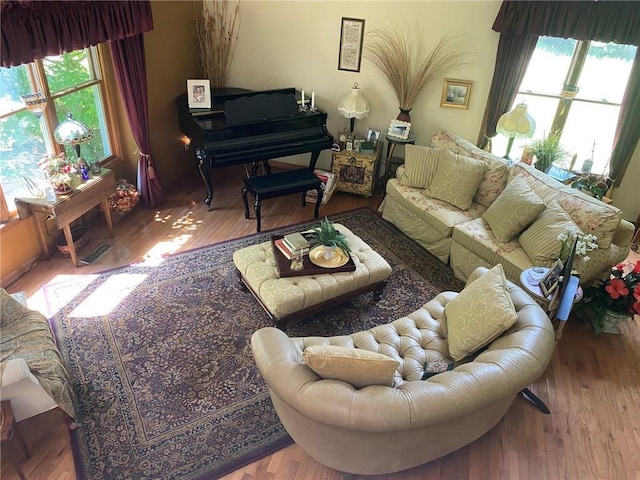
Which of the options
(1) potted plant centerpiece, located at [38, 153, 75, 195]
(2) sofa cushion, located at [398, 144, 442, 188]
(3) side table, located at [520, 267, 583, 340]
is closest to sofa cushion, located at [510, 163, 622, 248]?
(3) side table, located at [520, 267, 583, 340]

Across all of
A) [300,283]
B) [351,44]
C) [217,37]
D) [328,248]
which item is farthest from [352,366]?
[217,37]

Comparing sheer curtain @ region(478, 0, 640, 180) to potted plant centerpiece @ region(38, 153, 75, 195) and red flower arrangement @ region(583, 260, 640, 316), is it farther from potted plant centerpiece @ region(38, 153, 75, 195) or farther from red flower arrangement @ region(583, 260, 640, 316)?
potted plant centerpiece @ region(38, 153, 75, 195)

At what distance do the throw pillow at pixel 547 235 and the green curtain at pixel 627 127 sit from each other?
1496 millimetres

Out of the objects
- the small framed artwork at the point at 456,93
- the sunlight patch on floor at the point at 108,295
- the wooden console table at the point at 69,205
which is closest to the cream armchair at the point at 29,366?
the sunlight patch on floor at the point at 108,295

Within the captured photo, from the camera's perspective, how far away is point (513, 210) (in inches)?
139

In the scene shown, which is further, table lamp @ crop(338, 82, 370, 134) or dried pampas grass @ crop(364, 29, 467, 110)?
table lamp @ crop(338, 82, 370, 134)

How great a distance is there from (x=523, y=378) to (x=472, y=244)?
5.85 feet

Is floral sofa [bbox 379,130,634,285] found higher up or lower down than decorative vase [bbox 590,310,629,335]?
higher up

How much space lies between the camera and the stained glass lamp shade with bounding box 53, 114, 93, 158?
3457 mm

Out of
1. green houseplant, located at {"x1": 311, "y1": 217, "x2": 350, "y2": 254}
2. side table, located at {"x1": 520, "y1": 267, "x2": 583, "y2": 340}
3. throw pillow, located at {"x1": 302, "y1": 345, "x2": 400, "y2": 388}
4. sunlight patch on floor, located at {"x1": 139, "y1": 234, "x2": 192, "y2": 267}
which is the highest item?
throw pillow, located at {"x1": 302, "y1": 345, "x2": 400, "y2": 388}

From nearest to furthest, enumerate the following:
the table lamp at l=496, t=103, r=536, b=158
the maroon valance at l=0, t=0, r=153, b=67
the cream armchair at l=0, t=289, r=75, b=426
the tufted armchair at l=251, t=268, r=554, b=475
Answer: the tufted armchair at l=251, t=268, r=554, b=475 < the cream armchair at l=0, t=289, r=75, b=426 < the maroon valance at l=0, t=0, r=153, b=67 < the table lamp at l=496, t=103, r=536, b=158

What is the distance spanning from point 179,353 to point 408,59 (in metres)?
3.74

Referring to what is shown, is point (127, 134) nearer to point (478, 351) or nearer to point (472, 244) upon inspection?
point (472, 244)

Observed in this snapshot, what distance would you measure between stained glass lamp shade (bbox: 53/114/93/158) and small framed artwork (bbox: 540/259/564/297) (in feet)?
11.6
